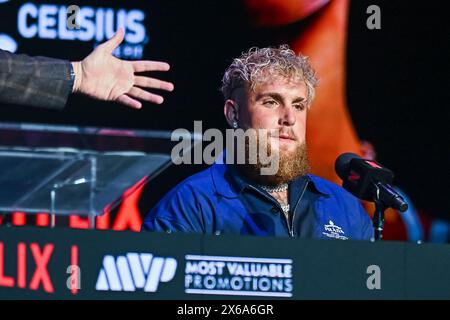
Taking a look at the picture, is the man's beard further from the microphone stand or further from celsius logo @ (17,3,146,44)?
celsius logo @ (17,3,146,44)

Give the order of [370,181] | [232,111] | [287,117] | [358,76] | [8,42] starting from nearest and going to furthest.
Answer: [370,181] → [287,117] → [232,111] → [8,42] → [358,76]

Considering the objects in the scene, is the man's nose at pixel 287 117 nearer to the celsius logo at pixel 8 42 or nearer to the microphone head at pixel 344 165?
the microphone head at pixel 344 165

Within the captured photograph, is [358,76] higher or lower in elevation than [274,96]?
higher

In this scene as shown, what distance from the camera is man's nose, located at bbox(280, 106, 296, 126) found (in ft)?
14.1

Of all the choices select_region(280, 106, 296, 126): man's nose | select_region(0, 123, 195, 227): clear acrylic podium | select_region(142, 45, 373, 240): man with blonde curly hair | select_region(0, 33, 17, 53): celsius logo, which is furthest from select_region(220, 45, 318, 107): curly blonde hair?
select_region(0, 33, 17, 53): celsius logo

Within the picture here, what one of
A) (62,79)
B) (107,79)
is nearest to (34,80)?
(62,79)

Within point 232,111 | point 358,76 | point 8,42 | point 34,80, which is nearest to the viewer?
point 34,80

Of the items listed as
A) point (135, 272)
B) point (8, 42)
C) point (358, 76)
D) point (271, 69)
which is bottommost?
point (135, 272)

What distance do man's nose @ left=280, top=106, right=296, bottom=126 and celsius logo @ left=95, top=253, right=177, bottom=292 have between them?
0.76 meters

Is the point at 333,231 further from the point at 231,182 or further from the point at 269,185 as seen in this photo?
the point at 231,182

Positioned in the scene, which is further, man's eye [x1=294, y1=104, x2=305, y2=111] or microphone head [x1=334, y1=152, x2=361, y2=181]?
man's eye [x1=294, y1=104, x2=305, y2=111]

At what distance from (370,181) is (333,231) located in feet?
1.59

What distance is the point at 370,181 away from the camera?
Answer: 12.8ft
